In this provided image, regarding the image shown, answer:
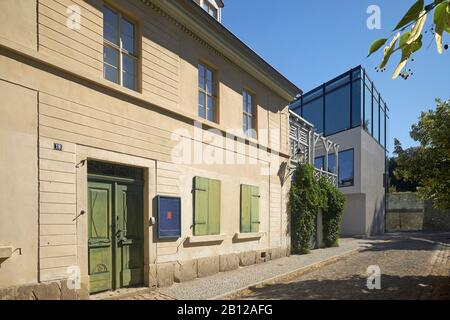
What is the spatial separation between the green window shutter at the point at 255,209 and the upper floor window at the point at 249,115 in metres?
1.70

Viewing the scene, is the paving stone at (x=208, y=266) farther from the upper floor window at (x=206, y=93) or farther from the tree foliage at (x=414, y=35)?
the tree foliage at (x=414, y=35)

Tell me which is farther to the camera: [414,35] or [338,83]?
[338,83]

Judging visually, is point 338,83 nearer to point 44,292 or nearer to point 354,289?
point 354,289

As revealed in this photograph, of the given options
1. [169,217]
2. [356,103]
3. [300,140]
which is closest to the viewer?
[169,217]

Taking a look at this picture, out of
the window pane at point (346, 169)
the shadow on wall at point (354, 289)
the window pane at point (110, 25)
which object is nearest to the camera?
the window pane at point (110, 25)

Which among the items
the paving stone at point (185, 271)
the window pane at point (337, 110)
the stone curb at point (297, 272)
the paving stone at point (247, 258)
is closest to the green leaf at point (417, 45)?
the stone curb at point (297, 272)

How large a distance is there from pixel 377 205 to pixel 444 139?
857 inches

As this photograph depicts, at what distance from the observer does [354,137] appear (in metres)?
25.2

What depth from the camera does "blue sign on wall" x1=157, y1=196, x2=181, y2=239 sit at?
7840mm

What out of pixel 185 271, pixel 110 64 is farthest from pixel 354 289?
pixel 110 64

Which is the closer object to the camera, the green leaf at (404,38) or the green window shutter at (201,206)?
the green leaf at (404,38)

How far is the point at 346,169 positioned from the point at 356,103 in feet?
14.4

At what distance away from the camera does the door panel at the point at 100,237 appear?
6.62 meters

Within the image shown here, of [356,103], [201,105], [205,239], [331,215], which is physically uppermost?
[356,103]
